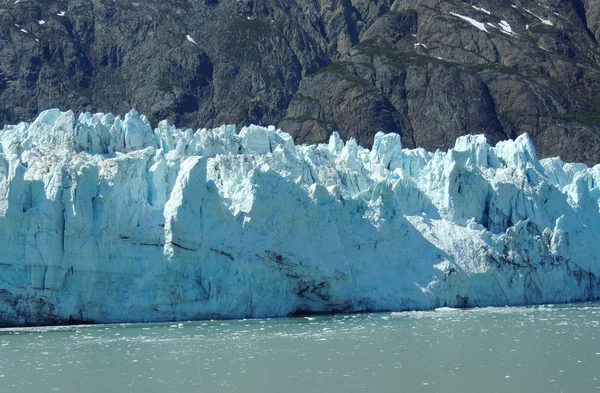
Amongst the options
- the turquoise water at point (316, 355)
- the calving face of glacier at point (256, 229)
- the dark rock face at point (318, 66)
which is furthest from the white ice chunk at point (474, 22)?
the turquoise water at point (316, 355)

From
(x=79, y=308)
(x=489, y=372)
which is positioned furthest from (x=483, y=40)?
(x=489, y=372)

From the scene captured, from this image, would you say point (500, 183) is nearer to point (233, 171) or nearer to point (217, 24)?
point (233, 171)

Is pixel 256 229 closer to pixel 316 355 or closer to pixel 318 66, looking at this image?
pixel 316 355

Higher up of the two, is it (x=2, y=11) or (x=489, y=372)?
(x=2, y=11)

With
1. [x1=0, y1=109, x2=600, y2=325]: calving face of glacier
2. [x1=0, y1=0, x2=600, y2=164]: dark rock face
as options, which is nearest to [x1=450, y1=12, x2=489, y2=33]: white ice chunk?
[x1=0, y1=0, x2=600, y2=164]: dark rock face

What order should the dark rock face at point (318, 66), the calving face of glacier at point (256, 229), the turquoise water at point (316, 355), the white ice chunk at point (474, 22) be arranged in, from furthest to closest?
1. the white ice chunk at point (474, 22)
2. the dark rock face at point (318, 66)
3. the calving face of glacier at point (256, 229)
4. the turquoise water at point (316, 355)

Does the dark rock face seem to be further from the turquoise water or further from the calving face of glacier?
the turquoise water

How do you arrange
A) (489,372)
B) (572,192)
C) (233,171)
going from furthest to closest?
1. (572,192)
2. (233,171)
3. (489,372)

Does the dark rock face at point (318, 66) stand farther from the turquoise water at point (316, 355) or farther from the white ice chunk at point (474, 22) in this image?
the turquoise water at point (316, 355)
